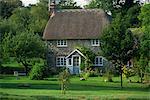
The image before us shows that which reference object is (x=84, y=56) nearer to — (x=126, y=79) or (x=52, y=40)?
(x=52, y=40)

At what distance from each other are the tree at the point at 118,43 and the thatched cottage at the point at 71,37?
53.2ft

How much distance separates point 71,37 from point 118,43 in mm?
18801

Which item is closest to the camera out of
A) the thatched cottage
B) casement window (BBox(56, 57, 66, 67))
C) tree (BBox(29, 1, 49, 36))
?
the thatched cottage

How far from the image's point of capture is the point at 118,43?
34375 mm

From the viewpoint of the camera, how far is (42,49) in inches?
1961

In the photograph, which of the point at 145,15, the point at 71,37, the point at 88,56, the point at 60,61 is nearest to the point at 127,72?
the point at 88,56

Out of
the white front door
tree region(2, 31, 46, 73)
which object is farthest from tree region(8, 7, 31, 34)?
tree region(2, 31, 46, 73)

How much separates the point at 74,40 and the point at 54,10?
15.5 ft

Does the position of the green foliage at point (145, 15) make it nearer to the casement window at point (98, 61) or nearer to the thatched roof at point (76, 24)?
the thatched roof at point (76, 24)

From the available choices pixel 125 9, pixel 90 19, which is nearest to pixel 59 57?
pixel 90 19

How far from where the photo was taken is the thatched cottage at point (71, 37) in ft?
170

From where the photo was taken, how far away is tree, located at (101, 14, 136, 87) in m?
34.4

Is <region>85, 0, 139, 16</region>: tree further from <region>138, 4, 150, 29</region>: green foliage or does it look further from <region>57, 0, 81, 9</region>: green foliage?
<region>138, 4, 150, 29</region>: green foliage

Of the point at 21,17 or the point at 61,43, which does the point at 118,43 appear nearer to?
the point at 61,43
